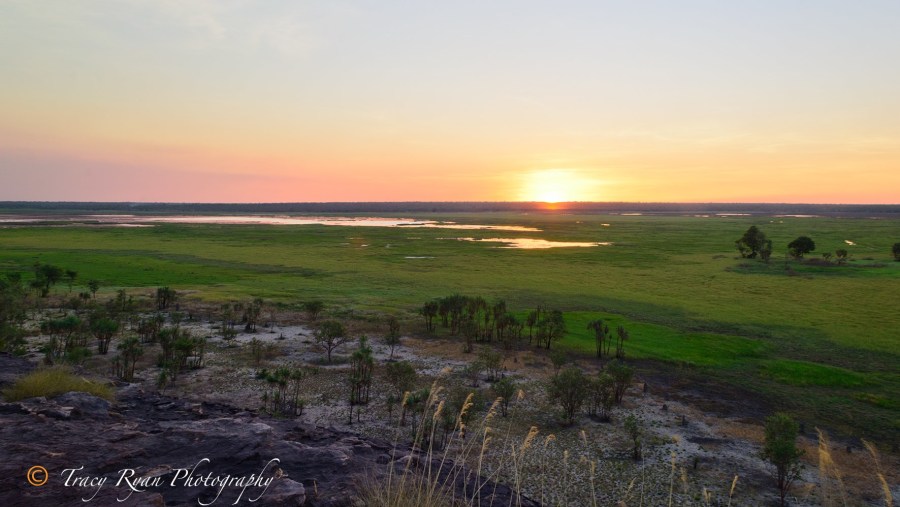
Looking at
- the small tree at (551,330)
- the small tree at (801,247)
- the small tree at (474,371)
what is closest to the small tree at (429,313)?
the small tree at (551,330)

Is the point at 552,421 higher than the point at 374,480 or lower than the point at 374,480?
lower

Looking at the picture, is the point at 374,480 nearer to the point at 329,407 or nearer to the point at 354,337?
the point at 329,407

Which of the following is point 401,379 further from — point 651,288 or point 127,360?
point 651,288

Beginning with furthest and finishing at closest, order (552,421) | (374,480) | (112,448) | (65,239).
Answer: (65,239) → (552,421) → (112,448) → (374,480)

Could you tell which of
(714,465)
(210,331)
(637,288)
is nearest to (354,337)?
(210,331)
